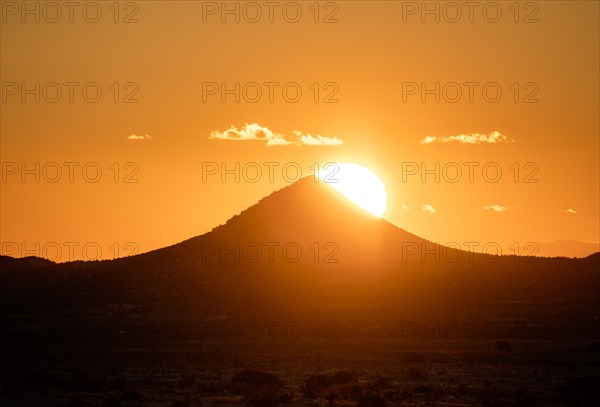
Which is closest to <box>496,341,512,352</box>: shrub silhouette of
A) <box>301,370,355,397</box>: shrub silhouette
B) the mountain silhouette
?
<box>301,370,355,397</box>: shrub silhouette

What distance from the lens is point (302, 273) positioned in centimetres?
12575

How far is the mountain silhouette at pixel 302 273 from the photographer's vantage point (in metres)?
118

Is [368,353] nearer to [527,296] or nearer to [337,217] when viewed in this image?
[527,296]


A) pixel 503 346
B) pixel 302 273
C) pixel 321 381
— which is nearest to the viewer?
pixel 321 381

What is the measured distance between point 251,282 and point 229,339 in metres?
25.0

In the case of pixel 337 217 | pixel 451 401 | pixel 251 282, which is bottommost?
pixel 451 401

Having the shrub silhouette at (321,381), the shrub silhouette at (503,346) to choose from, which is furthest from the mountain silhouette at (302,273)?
the shrub silhouette at (321,381)

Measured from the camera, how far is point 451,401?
5134 centimetres

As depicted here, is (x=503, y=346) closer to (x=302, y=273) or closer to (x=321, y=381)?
(x=321, y=381)

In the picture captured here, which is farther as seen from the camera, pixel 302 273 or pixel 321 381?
pixel 302 273

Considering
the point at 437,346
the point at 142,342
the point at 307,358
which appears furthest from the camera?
the point at 142,342

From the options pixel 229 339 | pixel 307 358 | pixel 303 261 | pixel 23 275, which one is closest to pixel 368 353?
pixel 307 358

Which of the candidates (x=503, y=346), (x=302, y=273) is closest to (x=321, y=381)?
(x=503, y=346)

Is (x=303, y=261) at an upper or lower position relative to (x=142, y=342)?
upper
